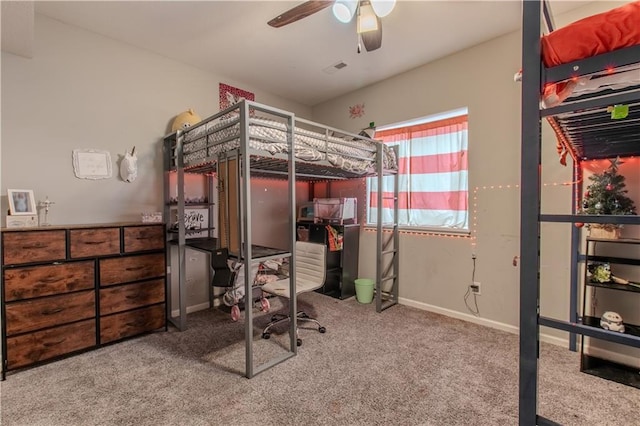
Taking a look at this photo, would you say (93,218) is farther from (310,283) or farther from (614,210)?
(614,210)

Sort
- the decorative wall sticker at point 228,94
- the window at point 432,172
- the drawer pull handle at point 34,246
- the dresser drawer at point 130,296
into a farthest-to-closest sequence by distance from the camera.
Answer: the decorative wall sticker at point 228,94
the window at point 432,172
the dresser drawer at point 130,296
the drawer pull handle at point 34,246

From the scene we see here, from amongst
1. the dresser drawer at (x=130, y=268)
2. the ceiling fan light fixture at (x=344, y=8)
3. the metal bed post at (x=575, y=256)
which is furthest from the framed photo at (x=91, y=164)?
the metal bed post at (x=575, y=256)

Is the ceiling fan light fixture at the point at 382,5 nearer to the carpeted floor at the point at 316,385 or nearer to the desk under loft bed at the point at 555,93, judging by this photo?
the desk under loft bed at the point at 555,93

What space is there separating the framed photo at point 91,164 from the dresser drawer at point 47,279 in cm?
87

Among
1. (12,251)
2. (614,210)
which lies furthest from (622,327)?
(12,251)

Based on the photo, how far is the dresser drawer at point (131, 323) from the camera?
2529mm

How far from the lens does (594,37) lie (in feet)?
3.29

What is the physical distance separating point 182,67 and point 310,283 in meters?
2.87

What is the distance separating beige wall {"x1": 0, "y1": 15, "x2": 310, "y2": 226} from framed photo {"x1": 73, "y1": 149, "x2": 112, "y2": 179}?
0.04m

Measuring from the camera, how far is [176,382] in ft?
6.79

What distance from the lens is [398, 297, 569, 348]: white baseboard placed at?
2.65 m

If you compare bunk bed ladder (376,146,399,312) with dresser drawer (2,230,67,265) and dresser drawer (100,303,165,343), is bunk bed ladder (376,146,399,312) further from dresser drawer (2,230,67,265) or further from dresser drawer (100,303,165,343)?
dresser drawer (2,230,67,265)

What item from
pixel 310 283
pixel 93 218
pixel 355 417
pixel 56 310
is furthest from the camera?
pixel 310 283

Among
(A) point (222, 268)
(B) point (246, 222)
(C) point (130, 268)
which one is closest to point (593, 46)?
(B) point (246, 222)
